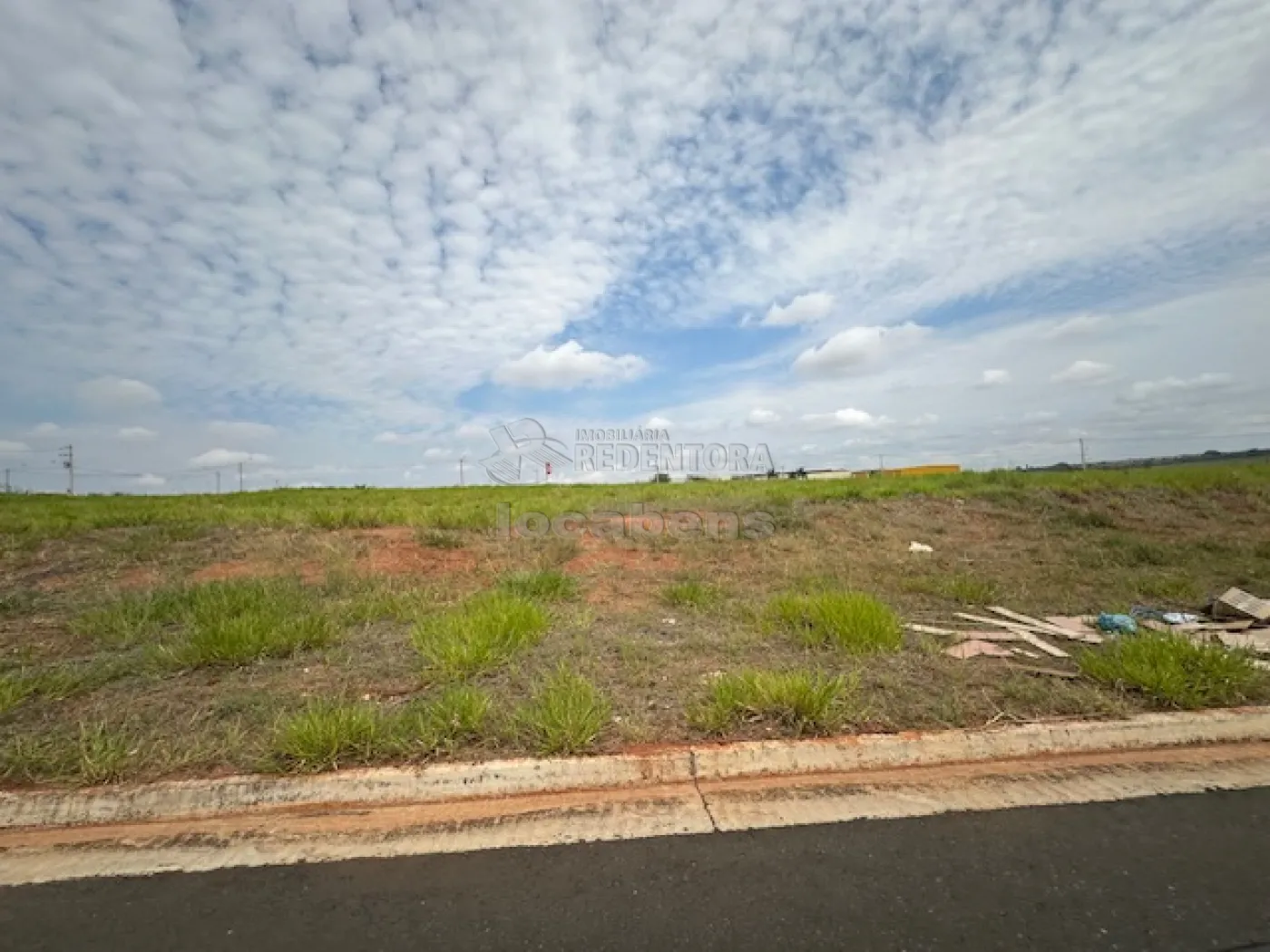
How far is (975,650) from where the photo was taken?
5.07 metres

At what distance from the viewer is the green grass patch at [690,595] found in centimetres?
677

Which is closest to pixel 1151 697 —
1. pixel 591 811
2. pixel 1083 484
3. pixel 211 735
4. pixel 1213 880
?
pixel 1213 880

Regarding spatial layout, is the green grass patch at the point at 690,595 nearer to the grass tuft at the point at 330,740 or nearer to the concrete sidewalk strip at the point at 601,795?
the concrete sidewalk strip at the point at 601,795

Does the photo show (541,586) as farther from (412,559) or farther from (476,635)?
(412,559)

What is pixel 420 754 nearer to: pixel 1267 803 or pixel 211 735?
pixel 211 735

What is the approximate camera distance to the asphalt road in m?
2.20

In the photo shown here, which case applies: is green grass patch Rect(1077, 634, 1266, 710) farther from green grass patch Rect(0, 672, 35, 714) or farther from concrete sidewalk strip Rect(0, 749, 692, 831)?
green grass patch Rect(0, 672, 35, 714)

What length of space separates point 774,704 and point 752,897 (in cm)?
145

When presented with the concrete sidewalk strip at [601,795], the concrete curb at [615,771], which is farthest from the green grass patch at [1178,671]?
the concrete sidewalk strip at [601,795]

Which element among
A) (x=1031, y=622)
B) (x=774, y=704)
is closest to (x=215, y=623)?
(x=774, y=704)

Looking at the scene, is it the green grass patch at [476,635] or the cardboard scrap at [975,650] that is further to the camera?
the cardboard scrap at [975,650]

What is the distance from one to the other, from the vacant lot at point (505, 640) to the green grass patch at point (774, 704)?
0.05 feet

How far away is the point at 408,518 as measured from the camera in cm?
1438

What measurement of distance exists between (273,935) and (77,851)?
1.37 meters
